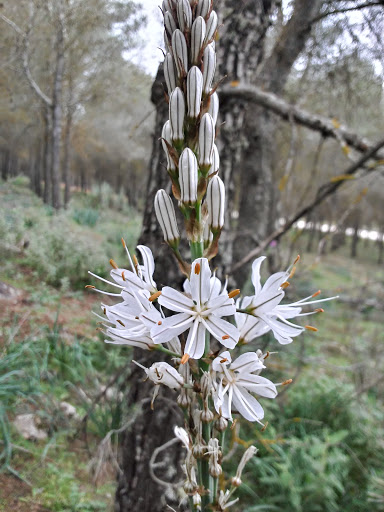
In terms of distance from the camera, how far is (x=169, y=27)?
769mm

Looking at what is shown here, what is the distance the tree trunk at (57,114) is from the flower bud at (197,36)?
1.43 m

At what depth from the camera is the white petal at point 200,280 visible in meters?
0.67

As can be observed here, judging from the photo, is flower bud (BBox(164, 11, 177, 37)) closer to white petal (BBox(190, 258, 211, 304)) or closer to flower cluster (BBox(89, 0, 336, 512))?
flower cluster (BBox(89, 0, 336, 512))

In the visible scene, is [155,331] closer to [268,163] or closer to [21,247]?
[21,247]

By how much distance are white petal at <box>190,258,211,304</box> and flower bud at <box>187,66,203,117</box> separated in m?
0.31

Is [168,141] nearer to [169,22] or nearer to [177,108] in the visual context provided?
[177,108]

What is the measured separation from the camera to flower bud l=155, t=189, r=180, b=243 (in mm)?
798

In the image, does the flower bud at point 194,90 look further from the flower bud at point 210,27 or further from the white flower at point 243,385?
the white flower at point 243,385

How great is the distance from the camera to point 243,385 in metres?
0.78

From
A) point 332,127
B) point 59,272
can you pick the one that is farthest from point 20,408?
point 332,127

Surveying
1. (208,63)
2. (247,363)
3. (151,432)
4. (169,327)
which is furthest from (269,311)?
(151,432)

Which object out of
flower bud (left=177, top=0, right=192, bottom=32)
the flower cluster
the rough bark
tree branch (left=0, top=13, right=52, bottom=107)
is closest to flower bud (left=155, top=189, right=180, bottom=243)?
the flower cluster

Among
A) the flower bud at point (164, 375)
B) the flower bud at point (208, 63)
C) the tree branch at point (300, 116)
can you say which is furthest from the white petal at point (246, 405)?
the tree branch at point (300, 116)

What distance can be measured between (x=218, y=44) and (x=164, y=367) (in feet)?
5.55
